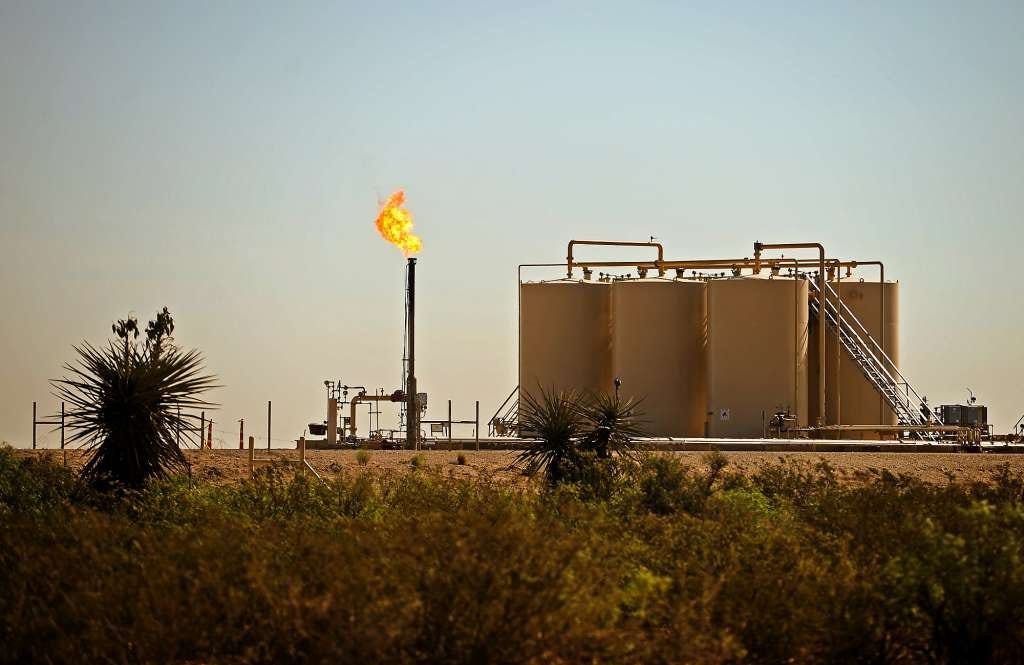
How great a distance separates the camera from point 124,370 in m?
23.6

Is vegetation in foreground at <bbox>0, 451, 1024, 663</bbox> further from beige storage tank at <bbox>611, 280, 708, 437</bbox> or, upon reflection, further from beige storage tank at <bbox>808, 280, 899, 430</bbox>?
beige storage tank at <bbox>808, 280, 899, 430</bbox>

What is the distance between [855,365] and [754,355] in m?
4.89

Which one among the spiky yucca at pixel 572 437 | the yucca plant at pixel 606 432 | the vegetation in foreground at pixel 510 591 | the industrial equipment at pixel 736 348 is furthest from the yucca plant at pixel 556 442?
the industrial equipment at pixel 736 348

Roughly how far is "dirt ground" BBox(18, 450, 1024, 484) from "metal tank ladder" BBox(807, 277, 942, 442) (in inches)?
314

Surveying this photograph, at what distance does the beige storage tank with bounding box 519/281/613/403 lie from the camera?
52438 millimetres

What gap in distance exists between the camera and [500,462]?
121 feet

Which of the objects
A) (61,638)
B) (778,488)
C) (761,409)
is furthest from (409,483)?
(761,409)

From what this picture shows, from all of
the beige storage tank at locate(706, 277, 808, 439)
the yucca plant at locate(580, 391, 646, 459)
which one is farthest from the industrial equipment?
the yucca plant at locate(580, 391, 646, 459)

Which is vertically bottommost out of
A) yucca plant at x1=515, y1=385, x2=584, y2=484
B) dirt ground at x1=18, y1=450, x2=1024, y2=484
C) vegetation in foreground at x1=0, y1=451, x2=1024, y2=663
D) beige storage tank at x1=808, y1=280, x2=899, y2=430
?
vegetation in foreground at x1=0, y1=451, x2=1024, y2=663

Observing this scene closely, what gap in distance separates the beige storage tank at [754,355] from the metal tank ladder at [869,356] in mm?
2288

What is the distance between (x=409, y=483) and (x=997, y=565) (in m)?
12.1

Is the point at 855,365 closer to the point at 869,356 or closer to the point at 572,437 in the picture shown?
the point at 869,356

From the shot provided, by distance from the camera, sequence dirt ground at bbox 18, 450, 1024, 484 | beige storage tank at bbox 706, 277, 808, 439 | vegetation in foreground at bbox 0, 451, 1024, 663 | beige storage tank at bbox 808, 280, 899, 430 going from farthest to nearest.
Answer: beige storage tank at bbox 808, 280, 899, 430 < beige storage tank at bbox 706, 277, 808, 439 < dirt ground at bbox 18, 450, 1024, 484 < vegetation in foreground at bbox 0, 451, 1024, 663

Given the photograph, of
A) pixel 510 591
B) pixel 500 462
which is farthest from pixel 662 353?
pixel 510 591
